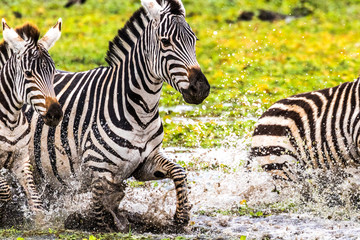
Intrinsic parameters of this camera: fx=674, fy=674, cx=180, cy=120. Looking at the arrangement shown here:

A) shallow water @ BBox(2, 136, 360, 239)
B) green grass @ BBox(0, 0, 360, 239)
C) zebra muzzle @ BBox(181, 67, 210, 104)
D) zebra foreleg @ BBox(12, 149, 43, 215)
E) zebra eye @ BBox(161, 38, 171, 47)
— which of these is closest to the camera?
zebra muzzle @ BBox(181, 67, 210, 104)

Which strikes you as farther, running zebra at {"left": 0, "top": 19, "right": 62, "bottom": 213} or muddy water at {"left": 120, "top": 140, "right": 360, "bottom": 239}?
muddy water at {"left": 120, "top": 140, "right": 360, "bottom": 239}

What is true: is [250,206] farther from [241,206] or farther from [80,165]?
[80,165]

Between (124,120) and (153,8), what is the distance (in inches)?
45.4

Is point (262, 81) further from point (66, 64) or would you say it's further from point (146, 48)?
point (146, 48)

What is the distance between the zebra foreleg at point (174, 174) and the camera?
6.78 metres

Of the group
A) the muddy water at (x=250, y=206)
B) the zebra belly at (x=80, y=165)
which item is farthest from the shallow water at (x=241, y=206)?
the zebra belly at (x=80, y=165)

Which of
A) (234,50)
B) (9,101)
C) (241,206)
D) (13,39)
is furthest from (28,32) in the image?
(234,50)

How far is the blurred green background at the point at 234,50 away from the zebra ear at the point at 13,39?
185 inches

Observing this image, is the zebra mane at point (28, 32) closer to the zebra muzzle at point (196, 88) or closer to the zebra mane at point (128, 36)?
the zebra mane at point (128, 36)

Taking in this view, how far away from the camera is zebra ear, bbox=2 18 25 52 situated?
21.6 ft

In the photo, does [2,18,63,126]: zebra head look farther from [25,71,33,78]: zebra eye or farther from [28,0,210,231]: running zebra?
[28,0,210,231]: running zebra

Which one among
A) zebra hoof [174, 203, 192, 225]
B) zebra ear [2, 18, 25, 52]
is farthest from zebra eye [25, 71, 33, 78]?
zebra hoof [174, 203, 192, 225]

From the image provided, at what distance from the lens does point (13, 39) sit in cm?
659

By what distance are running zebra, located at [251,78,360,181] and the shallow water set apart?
0.23m
